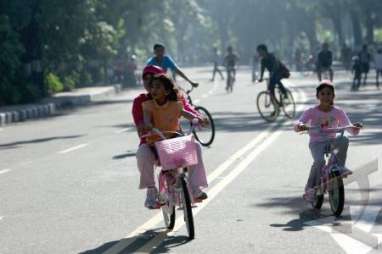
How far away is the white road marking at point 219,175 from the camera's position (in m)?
8.59

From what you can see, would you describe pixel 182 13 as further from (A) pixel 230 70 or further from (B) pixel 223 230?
(B) pixel 223 230

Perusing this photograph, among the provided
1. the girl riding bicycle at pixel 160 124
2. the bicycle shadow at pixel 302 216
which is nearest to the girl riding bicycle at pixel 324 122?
the bicycle shadow at pixel 302 216

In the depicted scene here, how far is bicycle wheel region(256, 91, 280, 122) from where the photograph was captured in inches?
914

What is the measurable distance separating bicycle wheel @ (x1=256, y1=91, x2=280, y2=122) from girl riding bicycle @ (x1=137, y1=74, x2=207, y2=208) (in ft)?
45.8

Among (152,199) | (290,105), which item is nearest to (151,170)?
(152,199)

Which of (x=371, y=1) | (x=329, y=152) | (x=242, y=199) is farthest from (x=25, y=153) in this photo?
(x=371, y=1)

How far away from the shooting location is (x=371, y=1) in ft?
245

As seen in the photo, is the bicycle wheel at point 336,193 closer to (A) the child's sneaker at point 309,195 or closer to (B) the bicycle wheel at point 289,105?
(A) the child's sneaker at point 309,195

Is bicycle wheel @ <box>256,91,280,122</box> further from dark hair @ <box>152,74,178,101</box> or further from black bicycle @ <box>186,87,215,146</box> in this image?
dark hair @ <box>152,74,178,101</box>

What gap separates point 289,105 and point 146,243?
51.7 ft

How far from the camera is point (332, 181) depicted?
956 centimetres

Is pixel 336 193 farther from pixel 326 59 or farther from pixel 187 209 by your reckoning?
pixel 326 59

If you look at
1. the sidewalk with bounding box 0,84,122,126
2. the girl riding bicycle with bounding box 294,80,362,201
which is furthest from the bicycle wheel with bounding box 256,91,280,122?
the girl riding bicycle with bounding box 294,80,362,201

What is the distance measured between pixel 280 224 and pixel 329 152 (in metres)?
0.93
